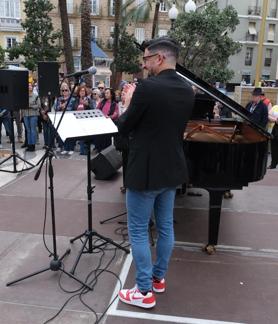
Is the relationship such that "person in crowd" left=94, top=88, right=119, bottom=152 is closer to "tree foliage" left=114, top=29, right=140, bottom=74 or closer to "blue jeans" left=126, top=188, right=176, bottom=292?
"blue jeans" left=126, top=188, right=176, bottom=292


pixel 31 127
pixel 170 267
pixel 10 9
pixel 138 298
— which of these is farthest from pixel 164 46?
pixel 10 9

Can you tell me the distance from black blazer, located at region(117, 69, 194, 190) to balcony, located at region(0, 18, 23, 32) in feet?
123

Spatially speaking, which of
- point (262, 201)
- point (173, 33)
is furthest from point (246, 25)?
point (262, 201)

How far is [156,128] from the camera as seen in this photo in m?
2.67

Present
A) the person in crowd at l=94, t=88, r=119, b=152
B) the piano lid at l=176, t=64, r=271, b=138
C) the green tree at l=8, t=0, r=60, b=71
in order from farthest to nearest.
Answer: the green tree at l=8, t=0, r=60, b=71 < the person in crowd at l=94, t=88, r=119, b=152 < the piano lid at l=176, t=64, r=271, b=138

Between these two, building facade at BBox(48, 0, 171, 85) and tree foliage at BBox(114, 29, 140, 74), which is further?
building facade at BBox(48, 0, 171, 85)

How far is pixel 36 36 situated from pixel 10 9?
14.2 m

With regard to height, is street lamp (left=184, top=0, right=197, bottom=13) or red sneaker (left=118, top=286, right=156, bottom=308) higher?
street lamp (left=184, top=0, right=197, bottom=13)

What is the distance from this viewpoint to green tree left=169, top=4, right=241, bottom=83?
13.7 meters

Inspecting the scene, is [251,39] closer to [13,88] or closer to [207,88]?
[13,88]

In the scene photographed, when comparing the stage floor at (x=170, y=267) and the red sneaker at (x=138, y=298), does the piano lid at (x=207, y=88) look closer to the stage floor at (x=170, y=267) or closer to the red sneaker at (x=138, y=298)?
the stage floor at (x=170, y=267)

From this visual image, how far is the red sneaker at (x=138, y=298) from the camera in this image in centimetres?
306

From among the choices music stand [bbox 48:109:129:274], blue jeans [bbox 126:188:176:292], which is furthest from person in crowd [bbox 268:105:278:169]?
blue jeans [bbox 126:188:176:292]

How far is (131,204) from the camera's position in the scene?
9.37 ft
